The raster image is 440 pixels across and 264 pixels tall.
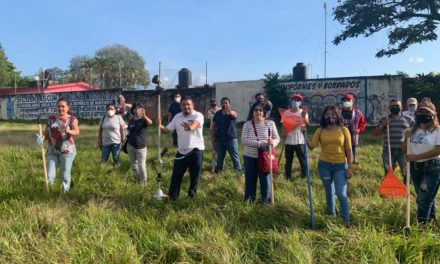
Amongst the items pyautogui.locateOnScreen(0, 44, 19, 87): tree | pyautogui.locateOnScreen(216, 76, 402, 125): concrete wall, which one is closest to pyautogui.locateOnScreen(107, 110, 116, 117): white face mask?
pyautogui.locateOnScreen(216, 76, 402, 125): concrete wall

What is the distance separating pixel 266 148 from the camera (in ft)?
18.0

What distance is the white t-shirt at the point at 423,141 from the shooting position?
4552 mm

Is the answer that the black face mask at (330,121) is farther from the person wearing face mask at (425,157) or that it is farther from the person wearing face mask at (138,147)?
the person wearing face mask at (138,147)

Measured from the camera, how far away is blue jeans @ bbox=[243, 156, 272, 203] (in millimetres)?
5527

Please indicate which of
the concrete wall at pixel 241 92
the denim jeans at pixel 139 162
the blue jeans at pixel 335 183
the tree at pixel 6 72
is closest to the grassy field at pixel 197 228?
the blue jeans at pixel 335 183

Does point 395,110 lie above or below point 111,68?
below

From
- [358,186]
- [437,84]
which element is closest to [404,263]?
[358,186]

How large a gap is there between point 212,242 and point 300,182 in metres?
3.25

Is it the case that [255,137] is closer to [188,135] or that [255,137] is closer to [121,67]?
[188,135]

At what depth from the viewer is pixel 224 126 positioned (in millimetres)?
7848

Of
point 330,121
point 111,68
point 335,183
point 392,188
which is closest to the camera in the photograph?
point 335,183

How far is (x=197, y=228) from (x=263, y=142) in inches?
64.0

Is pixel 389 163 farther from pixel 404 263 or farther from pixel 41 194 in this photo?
pixel 41 194

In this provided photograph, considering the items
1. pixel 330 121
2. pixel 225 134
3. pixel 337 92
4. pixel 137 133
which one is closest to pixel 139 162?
pixel 137 133
